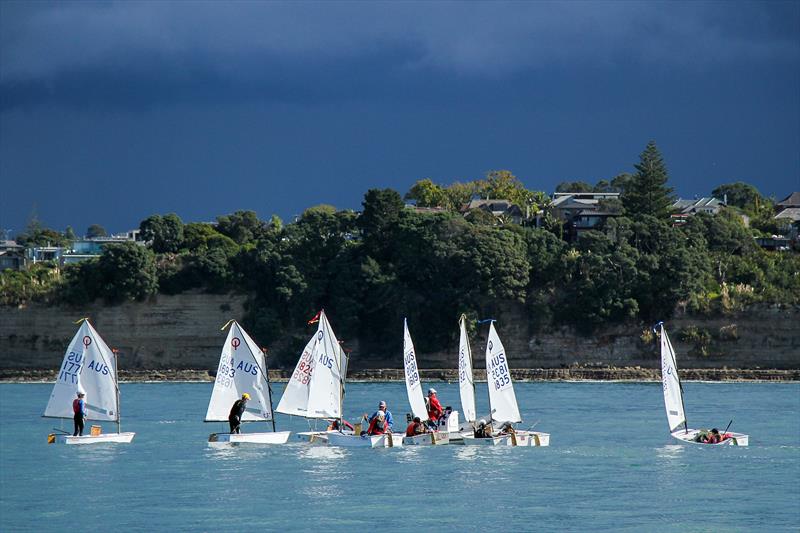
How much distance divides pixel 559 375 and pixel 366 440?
49900 millimetres

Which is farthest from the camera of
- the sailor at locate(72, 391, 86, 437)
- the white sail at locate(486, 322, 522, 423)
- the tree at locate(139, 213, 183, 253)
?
the tree at locate(139, 213, 183, 253)

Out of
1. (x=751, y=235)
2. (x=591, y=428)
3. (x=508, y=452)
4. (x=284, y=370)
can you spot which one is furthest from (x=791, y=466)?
(x=751, y=235)

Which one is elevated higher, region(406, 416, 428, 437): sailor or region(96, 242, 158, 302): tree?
region(96, 242, 158, 302): tree

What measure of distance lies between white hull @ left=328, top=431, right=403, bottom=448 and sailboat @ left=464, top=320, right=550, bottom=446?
2.46m

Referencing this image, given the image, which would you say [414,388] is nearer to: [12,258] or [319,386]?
[319,386]

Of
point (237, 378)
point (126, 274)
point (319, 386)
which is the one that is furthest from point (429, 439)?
point (126, 274)

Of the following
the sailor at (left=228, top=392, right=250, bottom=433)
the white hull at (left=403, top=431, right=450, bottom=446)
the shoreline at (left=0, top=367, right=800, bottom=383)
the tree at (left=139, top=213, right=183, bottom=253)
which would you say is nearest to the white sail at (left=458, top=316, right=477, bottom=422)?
the white hull at (left=403, top=431, right=450, bottom=446)

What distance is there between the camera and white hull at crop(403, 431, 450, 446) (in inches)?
2009

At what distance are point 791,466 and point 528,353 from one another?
55.1 metres

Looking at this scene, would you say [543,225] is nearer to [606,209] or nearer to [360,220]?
[606,209]

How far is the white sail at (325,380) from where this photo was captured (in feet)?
170

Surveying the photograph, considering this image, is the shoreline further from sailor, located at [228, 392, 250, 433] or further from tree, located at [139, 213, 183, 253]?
sailor, located at [228, 392, 250, 433]

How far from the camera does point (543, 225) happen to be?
118938 millimetres

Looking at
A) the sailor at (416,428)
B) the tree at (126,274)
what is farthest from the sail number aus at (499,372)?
the tree at (126,274)
